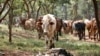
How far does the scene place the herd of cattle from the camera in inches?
628

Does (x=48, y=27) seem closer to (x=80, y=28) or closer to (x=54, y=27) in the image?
(x=54, y=27)

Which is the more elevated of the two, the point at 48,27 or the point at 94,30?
the point at 48,27

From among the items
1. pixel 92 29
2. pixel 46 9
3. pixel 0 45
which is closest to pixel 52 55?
pixel 0 45

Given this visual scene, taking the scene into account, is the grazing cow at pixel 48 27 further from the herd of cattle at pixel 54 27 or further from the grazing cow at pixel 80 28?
the grazing cow at pixel 80 28

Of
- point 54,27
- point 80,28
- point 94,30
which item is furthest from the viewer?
point 80,28

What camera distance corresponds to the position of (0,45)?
16406mm

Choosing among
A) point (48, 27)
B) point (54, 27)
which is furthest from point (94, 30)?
point (48, 27)

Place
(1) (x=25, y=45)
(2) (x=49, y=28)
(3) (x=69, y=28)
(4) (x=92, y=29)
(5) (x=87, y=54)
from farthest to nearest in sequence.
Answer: (3) (x=69, y=28)
(4) (x=92, y=29)
(1) (x=25, y=45)
(2) (x=49, y=28)
(5) (x=87, y=54)

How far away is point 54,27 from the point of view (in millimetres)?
16391

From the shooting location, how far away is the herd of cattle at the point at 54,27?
1595 centimetres

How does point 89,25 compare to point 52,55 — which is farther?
point 89,25

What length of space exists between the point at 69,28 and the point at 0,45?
21023mm

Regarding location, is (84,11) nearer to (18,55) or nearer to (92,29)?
(92,29)

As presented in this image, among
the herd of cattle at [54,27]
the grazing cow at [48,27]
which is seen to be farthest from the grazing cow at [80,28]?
the grazing cow at [48,27]
